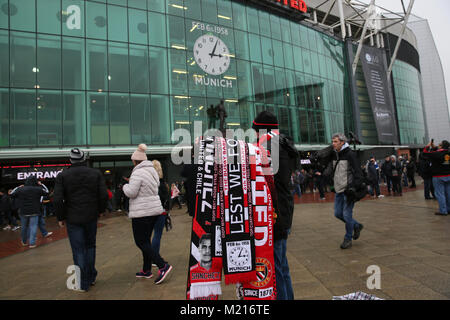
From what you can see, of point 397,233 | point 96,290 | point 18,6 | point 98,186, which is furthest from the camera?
point 18,6

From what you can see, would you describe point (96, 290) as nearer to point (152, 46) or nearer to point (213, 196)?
point (213, 196)

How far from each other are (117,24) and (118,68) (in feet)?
10.1

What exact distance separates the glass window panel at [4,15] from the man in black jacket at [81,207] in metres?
17.5

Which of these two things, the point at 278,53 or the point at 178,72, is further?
the point at 278,53

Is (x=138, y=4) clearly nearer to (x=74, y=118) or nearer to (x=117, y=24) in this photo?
(x=117, y=24)

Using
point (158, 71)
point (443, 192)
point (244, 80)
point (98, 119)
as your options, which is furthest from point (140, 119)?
point (443, 192)

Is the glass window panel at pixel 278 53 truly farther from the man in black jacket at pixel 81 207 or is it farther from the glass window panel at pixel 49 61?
the man in black jacket at pixel 81 207

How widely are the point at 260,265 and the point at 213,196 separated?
24.3 inches

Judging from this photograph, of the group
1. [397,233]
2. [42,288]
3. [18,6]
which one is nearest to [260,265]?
[42,288]

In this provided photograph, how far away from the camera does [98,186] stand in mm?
3773

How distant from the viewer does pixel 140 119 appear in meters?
17.9

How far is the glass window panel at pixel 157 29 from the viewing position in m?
18.8

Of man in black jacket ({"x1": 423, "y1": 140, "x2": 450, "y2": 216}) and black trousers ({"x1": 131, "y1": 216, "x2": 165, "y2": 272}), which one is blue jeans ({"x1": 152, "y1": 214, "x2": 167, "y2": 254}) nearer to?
black trousers ({"x1": 131, "y1": 216, "x2": 165, "y2": 272})

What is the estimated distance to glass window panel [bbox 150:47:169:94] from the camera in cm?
1853
